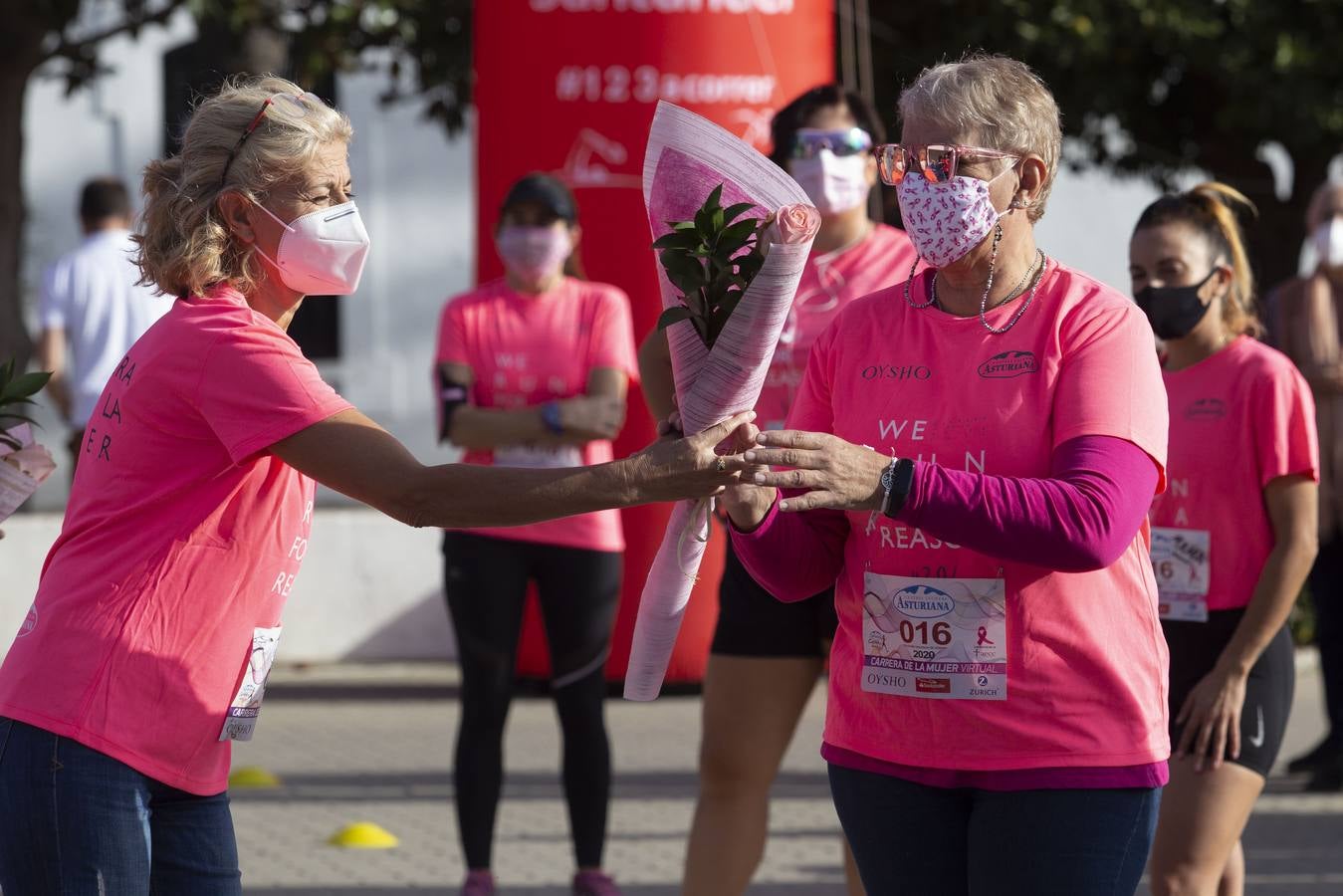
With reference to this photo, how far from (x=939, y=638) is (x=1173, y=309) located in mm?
1654

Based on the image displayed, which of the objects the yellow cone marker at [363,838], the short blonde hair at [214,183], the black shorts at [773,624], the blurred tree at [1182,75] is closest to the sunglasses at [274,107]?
the short blonde hair at [214,183]

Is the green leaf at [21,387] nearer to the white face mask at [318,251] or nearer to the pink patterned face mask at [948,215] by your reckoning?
the white face mask at [318,251]

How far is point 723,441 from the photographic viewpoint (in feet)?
9.41

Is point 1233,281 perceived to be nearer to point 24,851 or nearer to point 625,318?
point 625,318

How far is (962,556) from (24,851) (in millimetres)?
1487

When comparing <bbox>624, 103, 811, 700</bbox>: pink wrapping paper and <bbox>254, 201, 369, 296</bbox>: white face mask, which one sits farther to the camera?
<bbox>254, 201, 369, 296</bbox>: white face mask

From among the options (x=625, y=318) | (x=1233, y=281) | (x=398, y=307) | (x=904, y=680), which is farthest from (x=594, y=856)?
(x=398, y=307)

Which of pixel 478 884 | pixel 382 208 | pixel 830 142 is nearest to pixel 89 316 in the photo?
pixel 478 884

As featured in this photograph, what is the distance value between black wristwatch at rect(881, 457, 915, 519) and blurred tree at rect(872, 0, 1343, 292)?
7943 mm

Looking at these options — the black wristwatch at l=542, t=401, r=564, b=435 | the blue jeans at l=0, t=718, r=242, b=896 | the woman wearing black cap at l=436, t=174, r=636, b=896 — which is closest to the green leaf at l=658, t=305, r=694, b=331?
the blue jeans at l=0, t=718, r=242, b=896

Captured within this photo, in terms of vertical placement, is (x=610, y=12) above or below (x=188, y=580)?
Answer: above

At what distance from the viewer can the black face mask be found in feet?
14.0

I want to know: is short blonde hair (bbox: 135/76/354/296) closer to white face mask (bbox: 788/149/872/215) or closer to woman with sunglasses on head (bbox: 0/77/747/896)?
woman with sunglasses on head (bbox: 0/77/747/896)

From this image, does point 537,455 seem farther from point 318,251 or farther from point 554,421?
point 318,251
